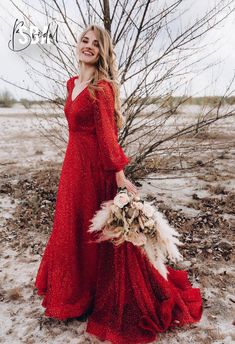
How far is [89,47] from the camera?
2.88 meters

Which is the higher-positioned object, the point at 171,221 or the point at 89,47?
the point at 89,47

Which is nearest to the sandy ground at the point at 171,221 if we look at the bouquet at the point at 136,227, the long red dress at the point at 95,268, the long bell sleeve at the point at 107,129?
the long red dress at the point at 95,268

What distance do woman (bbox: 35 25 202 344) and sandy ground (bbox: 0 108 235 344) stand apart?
0.16 metres

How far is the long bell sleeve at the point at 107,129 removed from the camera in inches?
110

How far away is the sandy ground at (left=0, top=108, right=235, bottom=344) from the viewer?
3.13 metres

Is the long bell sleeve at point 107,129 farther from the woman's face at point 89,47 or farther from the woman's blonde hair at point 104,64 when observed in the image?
the woman's face at point 89,47

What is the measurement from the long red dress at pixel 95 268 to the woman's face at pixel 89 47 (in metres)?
0.22

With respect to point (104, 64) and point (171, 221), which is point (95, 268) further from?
point (171, 221)

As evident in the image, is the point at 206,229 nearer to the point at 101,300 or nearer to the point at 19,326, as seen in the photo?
the point at 101,300

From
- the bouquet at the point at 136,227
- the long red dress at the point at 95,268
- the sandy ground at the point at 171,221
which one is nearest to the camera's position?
the bouquet at the point at 136,227

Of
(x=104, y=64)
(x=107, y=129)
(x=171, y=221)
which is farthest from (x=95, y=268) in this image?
(x=171, y=221)

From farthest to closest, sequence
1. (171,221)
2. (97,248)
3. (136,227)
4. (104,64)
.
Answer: (171,221) → (97,248) → (104,64) → (136,227)

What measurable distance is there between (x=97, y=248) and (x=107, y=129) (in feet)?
3.19

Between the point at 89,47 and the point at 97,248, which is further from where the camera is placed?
the point at 97,248
